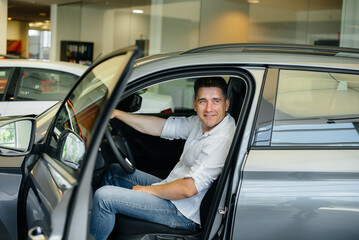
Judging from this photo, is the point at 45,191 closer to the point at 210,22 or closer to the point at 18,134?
the point at 18,134

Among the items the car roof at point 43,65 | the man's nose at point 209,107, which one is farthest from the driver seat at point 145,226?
the car roof at point 43,65

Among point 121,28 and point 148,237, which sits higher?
point 121,28

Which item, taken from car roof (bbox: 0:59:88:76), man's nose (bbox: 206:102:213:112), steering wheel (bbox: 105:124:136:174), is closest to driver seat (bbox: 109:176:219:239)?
steering wheel (bbox: 105:124:136:174)

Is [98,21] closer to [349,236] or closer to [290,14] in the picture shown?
[290,14]

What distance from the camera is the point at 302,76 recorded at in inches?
83.3

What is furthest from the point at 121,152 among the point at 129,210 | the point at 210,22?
the point at 210,22

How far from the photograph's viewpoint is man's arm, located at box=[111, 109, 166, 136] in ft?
8.99

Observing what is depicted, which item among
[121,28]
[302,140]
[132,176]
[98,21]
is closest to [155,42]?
[121,28]


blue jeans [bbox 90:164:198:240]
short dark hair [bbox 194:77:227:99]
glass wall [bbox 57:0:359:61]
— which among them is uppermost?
glass wall [bbox 57:0:359:61]

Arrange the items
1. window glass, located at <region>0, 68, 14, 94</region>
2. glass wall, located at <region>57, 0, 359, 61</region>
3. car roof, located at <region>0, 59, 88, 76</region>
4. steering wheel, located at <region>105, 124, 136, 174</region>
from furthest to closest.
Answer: glass wall, located at <region>57, 0, 359, 61</region> → car roof, located at <region>0, 59, 88, 76</region> → window glass, located at <region>0, 68, 14, 94</region> → steering wheel, located at <region>105, 124, 136, 174</region>

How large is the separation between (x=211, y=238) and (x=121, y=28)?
933cm

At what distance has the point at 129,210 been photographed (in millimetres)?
2270

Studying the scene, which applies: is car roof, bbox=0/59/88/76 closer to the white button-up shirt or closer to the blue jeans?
the white button-up shirt

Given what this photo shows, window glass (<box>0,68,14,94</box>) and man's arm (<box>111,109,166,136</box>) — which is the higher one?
window glass (<box>0,68,14,94</box>)
